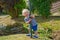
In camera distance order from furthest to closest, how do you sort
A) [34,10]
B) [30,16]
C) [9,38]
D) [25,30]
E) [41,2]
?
[34,10] → [41,2] → [25,30] → [9,38] → [30,16]

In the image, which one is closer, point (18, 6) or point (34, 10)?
point (18, 6)

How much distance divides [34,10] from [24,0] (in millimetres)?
967

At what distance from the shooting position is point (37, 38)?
666cm

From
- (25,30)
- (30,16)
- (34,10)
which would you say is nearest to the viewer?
(30,16)

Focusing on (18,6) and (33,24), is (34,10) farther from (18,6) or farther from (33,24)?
(33,24)

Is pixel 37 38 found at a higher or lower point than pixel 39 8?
lower

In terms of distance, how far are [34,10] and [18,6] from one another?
1114 mm

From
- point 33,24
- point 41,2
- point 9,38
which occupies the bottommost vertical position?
point 9,38

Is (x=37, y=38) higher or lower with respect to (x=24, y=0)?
lower

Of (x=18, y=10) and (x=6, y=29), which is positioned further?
(x=18, y=10)

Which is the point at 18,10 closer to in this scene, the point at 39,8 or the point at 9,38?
the point at 39,8

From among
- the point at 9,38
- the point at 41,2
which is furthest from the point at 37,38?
the point at 41,2

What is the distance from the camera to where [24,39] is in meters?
6.57

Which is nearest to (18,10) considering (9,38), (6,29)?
(6,29)
